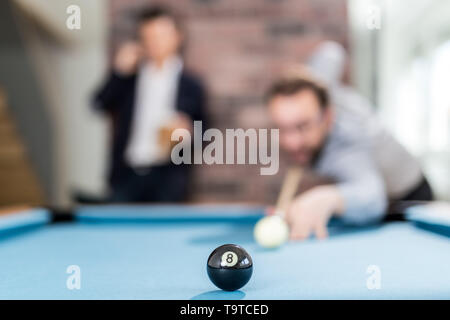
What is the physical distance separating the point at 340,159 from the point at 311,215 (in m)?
0.51

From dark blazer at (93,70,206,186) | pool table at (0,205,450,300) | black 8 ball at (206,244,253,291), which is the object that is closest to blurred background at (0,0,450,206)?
dark blazer at (93,70,206,186)

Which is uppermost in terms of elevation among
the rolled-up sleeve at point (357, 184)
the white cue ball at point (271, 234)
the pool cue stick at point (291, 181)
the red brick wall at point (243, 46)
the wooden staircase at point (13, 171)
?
the red brick wall at point (243, 46)

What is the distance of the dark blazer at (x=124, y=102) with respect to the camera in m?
3.58

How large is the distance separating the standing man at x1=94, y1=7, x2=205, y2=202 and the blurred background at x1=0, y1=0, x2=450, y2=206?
183mm

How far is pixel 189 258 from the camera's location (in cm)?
127

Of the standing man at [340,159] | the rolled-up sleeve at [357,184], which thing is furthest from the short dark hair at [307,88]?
the rolled-up sleeve at [357,184]

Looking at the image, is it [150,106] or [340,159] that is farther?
[150,106]

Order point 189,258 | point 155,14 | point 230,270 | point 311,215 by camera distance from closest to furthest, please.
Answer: point 230,270 → point 189,258 → point 311,215 → point 155,14

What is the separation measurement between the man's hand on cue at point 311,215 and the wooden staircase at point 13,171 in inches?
125

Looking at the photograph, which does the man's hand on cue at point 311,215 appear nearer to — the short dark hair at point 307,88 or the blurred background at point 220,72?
the short dark hair at point 307,88

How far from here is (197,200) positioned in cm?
380

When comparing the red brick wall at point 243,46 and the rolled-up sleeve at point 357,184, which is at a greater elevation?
the red brick wall at point 243,46

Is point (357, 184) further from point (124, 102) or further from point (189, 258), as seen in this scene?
point (124, 102)

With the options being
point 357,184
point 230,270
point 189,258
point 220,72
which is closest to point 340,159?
point 357,184
